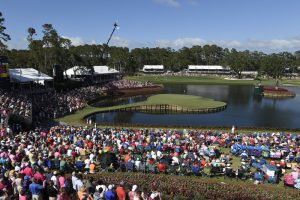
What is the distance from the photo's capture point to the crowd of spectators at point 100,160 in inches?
623

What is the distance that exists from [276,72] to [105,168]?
173m

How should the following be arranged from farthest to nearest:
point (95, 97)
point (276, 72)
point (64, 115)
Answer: point (276, 72) < point (95, 97) < point (64, 115)

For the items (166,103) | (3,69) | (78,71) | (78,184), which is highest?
(3,69)

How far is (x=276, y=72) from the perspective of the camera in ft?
594

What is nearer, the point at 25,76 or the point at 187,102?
the point at 25,76

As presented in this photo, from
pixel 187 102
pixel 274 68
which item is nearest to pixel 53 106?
pixel 187 102

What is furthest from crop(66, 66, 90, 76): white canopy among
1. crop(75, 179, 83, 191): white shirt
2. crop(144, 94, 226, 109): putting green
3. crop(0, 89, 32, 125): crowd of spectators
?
crop(75, 179, 83, 191): white shirt

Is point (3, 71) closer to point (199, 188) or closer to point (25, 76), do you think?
point (25, 76)

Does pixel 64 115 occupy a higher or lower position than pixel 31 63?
lower

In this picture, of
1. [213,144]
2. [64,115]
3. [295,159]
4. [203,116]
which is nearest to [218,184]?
[295,159]

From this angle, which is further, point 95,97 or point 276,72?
point 276,72

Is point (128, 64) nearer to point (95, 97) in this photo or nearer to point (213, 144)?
point (95, 97)

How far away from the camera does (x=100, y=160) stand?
2366 cm

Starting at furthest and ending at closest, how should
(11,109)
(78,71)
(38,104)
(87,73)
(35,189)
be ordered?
(87,73)
(78,71)
(38,104)
(11,109)
(35,189)
